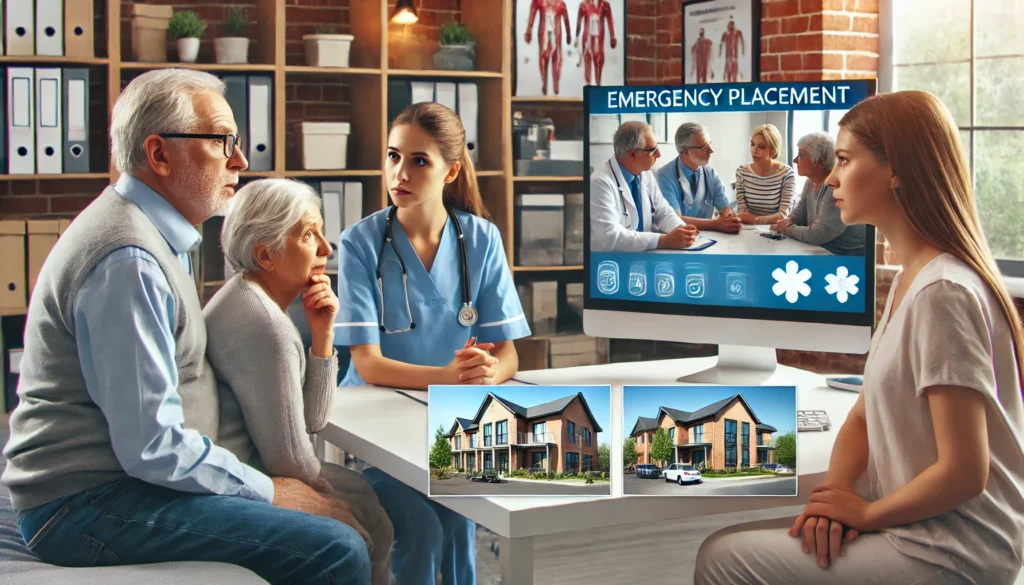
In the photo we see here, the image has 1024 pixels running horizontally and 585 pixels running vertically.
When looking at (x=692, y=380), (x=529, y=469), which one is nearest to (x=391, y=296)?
(x=692, y=380)

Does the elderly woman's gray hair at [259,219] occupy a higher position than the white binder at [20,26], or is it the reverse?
the white binder at [20,26]

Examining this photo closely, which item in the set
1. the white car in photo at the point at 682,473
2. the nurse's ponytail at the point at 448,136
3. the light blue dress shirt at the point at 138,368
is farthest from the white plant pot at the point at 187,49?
the white car in photo at the point at 682,473

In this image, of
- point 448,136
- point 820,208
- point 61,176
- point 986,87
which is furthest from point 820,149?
point 61,176

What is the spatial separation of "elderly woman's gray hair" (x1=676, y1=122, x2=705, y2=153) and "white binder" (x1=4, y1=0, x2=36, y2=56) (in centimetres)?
253

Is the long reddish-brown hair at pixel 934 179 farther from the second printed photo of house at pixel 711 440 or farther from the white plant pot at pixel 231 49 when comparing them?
the white plant pot at pixel 231 49

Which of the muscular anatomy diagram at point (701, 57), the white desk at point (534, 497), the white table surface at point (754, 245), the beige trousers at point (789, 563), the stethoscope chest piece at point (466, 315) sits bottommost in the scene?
the beige trousers at point (789, 563)

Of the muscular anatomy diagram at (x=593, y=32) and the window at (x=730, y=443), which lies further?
the muscular anatomy diagram at (x=593, y=32)

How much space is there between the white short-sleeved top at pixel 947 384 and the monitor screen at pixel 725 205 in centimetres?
58

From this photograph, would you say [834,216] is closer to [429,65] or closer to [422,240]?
[422,240]

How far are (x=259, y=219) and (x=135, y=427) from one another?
0.44 meters

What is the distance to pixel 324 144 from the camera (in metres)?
4.09

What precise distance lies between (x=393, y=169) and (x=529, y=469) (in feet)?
3.42

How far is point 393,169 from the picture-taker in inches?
89.0

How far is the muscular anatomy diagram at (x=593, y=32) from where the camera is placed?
445cm
